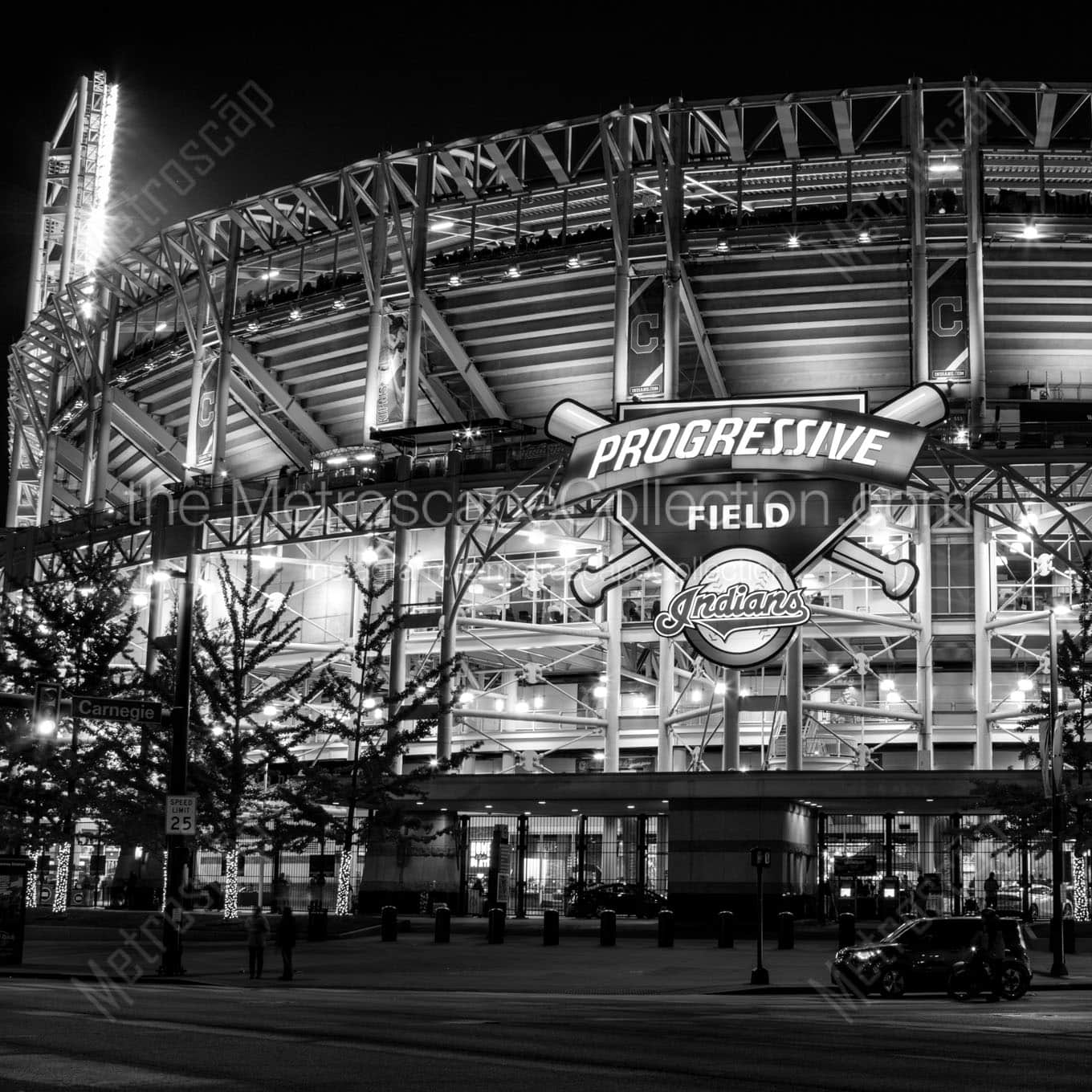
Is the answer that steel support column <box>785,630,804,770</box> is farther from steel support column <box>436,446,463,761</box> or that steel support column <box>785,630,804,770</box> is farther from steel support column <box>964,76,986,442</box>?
steel support column <box>436,446,463,761</box>

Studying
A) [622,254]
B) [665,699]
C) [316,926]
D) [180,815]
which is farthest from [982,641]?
[180,815]

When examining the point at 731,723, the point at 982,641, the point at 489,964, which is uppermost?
the point at 982,641

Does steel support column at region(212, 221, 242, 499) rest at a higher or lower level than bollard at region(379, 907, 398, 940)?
higher

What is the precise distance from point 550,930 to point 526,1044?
2241 cm

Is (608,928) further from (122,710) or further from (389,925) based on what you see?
(122,710)

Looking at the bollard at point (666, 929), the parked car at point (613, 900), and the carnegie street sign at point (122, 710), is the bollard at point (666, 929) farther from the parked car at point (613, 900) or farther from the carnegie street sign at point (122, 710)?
the parked car at point (613, 900)

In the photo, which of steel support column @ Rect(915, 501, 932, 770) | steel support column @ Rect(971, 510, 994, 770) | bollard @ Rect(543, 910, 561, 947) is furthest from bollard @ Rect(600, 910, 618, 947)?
steel support column @ Rect(971, 510, 994, 770)

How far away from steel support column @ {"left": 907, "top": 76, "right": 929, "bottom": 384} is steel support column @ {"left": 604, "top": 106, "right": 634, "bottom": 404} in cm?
991

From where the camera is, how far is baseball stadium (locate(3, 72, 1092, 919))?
42031 millimetres

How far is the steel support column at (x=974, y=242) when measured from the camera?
5116 cm

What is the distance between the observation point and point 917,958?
82.0ft

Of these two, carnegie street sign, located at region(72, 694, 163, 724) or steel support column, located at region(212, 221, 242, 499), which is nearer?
carnegie street sign, located at region(72, 694, 163, 724)

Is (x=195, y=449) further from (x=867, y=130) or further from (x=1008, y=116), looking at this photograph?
(x=1008, y=116)

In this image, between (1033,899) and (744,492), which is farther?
(1033,899)
